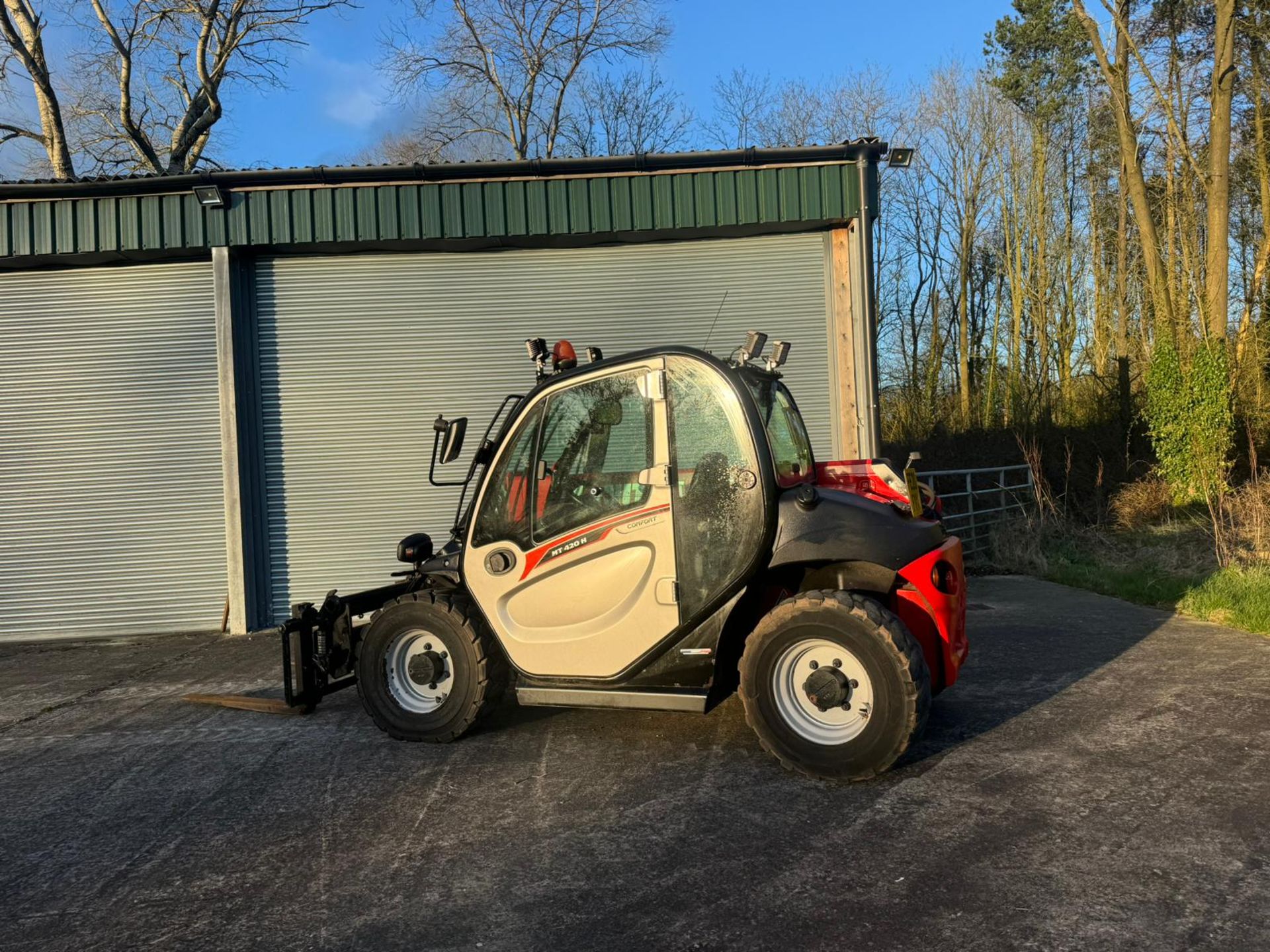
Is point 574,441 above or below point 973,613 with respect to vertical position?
above

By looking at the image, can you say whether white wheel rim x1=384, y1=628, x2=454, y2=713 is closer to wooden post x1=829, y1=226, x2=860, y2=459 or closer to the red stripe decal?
the red stripe decal

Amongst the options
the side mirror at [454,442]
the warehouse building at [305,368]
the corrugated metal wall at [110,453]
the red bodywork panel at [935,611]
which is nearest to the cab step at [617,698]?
the red bodywork panel at [935,611]

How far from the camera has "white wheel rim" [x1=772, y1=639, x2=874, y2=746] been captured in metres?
4.32

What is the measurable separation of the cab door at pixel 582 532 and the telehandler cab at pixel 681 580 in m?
0.01

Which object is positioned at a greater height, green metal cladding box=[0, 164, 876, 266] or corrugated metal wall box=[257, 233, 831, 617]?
green metal cladding box=[0, 164, 876, 266]

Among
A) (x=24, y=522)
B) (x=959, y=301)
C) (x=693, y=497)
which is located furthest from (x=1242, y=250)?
(x=24, y=522)

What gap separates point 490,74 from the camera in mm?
26062

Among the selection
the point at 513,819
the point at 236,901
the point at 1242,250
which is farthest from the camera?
the point at 1242,250

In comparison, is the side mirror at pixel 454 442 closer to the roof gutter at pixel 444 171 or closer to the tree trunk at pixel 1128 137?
the roof gutter at pixel 444 171

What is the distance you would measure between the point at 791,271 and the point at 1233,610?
5.35 meters

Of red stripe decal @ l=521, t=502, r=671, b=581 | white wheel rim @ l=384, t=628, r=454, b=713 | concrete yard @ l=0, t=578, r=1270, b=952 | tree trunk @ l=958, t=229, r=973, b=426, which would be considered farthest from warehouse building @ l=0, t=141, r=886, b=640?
tree trunk @ l=958, t=229, r=973, b=426

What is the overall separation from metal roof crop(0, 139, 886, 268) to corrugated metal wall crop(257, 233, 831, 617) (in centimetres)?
46

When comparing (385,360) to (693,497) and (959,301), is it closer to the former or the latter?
(693,497)

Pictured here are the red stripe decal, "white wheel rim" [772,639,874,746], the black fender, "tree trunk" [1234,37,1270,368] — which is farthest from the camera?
"tree trunk" [1234,37,1270,368]
